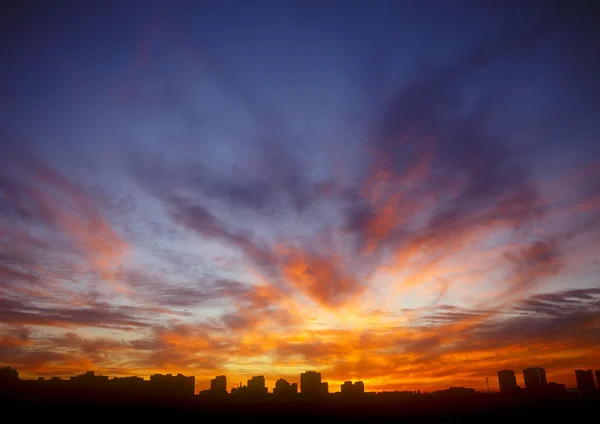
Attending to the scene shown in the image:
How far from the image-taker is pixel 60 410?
94.3 m

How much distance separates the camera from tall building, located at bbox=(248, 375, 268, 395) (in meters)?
184

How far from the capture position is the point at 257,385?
618ft

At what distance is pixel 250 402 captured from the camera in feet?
526

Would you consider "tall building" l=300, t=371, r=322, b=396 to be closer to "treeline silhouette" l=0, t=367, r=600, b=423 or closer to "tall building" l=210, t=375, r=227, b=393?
"treeline silhouette" l=0, t=367, r=600, b=423

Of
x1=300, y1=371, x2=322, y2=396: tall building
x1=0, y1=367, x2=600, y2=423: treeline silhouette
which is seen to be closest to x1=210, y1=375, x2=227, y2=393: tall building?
x1=0, y1=367, x2=600, y2=423: treeline silhouette

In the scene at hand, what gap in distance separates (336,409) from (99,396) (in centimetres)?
9143

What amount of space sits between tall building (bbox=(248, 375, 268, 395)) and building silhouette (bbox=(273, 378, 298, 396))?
6536mm

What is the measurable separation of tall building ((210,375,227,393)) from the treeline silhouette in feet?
0.93

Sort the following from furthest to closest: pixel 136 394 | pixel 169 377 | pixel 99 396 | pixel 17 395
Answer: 1. pixel 169 377
2. pixel 136 394
3. pixel 99 396
4. pixel 17 395

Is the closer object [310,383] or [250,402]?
[250,402]

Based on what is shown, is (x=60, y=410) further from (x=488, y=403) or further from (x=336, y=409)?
(x=488, y=403)

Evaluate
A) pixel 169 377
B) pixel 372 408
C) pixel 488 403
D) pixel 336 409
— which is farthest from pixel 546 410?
pixel 169 377

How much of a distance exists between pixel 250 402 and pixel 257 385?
28576 millimetres

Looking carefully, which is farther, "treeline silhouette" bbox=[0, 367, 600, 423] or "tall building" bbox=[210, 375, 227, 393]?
"tall building" bbox=[210, 375, 227, 393]
